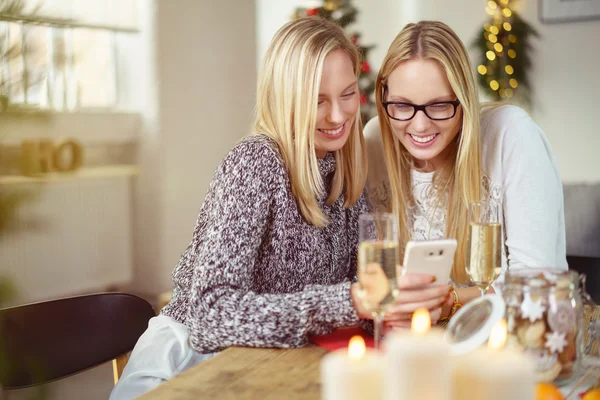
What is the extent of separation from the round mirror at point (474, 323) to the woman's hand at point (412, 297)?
225 mm

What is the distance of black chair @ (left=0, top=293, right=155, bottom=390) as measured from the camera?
1.47 m

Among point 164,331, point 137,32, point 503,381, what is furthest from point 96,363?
point 137,32

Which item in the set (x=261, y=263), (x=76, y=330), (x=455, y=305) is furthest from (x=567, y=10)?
(x=76, y=330)

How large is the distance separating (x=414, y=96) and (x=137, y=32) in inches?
113

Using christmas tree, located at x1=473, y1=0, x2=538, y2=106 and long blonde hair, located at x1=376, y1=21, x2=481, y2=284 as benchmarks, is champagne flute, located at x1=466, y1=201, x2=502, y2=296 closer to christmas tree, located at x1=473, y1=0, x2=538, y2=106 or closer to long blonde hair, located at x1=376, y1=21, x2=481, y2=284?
long blonde hair, located at x1=376, y1=21, x2=481, y2=284

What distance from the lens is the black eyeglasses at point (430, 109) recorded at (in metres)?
1.83

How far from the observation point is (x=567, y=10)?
4.48m

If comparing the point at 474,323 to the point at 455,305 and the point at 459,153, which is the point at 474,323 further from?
the point at 459,153

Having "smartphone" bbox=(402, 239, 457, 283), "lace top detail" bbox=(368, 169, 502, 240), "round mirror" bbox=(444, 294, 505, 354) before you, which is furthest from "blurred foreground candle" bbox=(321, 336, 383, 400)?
"lace top detail" bbox=(368, 169, 502, 240)

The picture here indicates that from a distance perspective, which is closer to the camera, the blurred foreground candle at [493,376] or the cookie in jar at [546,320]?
the blurred foreground candle at [493,376]

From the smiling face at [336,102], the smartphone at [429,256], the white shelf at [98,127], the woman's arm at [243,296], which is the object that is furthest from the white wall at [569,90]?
the smartphone at [429,256]

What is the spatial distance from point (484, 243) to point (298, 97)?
63cm

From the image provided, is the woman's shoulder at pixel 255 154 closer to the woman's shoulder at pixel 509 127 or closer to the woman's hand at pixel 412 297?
the woman's hand at pixel 412 297

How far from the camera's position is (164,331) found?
5.14ft
